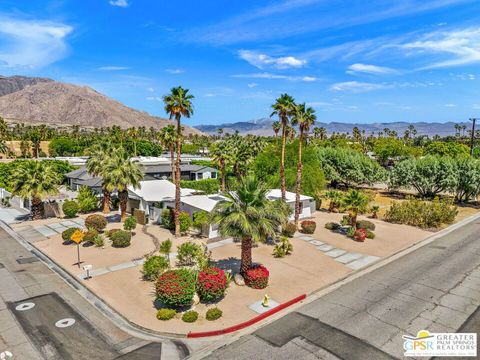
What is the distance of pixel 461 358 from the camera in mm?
13695

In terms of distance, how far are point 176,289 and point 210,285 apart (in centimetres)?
182

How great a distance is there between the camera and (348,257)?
25.8 m

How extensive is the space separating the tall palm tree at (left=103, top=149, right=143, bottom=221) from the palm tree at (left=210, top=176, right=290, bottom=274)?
1802 cm

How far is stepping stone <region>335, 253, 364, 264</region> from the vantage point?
2501cm

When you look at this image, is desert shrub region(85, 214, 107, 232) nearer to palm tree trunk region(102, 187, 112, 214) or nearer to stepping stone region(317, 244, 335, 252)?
palm tree trunk region(102, 187, 112, 214)

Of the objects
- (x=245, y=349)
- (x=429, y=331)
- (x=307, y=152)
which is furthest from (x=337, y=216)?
(x=245, y=349)

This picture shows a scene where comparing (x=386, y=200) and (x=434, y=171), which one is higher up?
(x=434, y=171)

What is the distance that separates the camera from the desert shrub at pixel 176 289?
54.5ft

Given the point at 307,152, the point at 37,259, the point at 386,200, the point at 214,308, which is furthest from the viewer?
the point at 386,200

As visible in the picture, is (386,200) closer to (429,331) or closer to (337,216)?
(337,216)

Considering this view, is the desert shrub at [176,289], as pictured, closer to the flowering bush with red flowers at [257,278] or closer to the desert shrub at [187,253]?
the flowering bush with red flowers at [257,278]

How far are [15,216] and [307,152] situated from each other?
3642 centimetres

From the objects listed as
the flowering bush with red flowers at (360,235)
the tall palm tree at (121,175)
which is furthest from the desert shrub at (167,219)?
the flowering bush with red flowers at (360,235)

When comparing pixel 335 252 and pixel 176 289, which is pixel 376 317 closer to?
pixel 176 289
